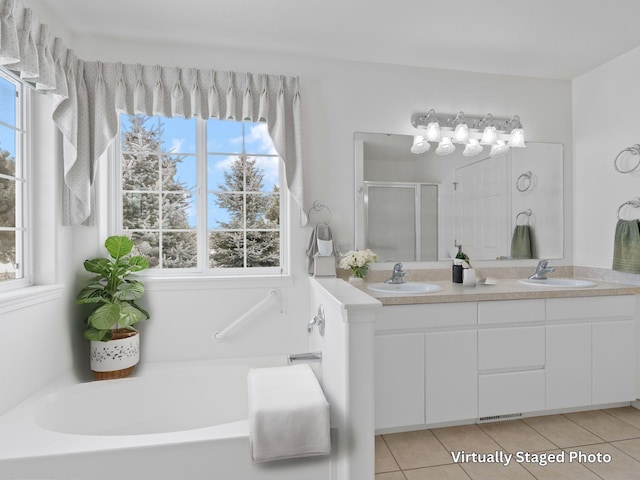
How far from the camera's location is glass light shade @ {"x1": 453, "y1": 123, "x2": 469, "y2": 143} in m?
2.77

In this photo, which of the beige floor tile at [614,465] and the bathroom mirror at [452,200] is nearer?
the beige floor tile at [614,465]

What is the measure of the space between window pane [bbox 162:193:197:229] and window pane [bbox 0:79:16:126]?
2.89 feet

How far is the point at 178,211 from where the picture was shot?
2.57m

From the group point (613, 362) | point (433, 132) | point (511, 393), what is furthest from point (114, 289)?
point (613, 362)

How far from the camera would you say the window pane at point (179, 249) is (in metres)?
2.57

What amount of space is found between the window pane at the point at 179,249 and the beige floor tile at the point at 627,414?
2.97m

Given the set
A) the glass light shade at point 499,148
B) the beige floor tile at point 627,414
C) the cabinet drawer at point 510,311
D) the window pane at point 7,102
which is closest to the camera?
the window pane at point 7,102

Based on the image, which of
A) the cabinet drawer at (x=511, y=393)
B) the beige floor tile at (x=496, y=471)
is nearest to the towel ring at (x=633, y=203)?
the cabinet drawer at (x=511, y=393)

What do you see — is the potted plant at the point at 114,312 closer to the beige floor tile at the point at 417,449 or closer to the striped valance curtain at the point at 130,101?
the striped valance curtain at the point at 130,101

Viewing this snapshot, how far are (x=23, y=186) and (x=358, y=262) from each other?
196cm

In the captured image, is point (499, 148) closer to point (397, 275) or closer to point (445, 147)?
point (445, 147)

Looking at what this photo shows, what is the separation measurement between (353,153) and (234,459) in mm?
2015

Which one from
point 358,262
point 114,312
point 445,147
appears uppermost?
point 445,147

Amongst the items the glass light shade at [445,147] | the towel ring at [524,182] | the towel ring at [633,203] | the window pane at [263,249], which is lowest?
the window pane at [263,249]
